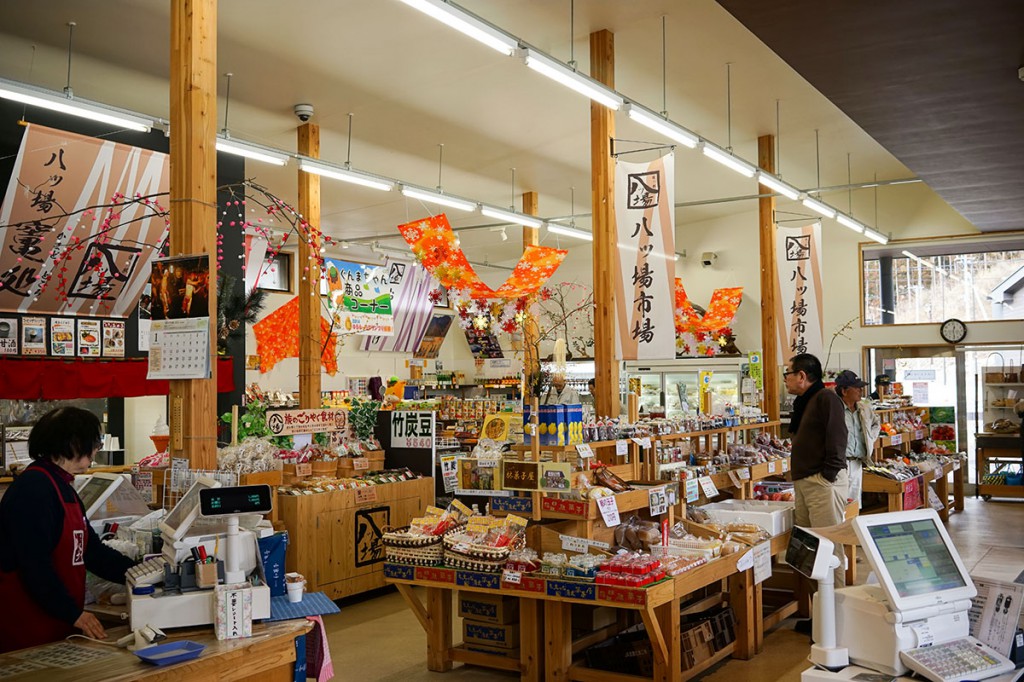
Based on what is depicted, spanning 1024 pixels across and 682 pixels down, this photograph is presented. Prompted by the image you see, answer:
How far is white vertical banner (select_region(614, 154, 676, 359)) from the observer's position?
304 inches

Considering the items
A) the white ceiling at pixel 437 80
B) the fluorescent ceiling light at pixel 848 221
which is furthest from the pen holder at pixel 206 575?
the fluorescent ceiling light at pixel 848 221

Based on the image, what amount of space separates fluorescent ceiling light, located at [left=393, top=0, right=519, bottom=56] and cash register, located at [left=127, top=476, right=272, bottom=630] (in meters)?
3.05

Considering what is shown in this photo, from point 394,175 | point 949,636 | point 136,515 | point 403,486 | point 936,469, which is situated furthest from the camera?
point 394,175

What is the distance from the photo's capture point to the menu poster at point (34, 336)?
318 inches

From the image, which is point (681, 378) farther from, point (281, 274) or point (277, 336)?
point (281, 274)

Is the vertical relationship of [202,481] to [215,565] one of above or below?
above

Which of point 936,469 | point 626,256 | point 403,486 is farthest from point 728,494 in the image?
point 936,469

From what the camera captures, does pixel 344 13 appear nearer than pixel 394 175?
Yes

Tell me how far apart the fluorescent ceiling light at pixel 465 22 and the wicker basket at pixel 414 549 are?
3145 mm

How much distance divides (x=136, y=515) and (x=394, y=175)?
347 inches

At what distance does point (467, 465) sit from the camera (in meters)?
5.44

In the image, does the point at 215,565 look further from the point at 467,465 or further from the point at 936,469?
the point at 936,469

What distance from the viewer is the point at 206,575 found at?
3180 mm

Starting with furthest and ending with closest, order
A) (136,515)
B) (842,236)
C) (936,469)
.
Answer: (842,236), (936,469), (136,515)
